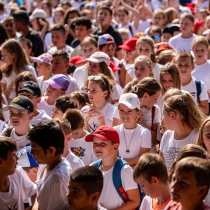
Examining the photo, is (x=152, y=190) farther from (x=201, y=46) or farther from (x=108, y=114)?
(x=201, y=46)

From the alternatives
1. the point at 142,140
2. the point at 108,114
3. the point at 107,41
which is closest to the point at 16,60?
the point at 107,41

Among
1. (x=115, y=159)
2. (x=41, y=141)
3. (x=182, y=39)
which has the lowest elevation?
(x=182, y=39)

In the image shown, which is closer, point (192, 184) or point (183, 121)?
point (192, 184)

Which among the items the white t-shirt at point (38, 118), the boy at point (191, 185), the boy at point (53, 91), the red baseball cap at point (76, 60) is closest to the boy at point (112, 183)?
the boy at point (191, 185)

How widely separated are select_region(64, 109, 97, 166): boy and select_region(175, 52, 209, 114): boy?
2036 mm

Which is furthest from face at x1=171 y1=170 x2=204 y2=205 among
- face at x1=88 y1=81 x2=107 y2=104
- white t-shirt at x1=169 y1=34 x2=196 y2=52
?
white t-shirt at x1=169 y1=34 x2=196 y2=52

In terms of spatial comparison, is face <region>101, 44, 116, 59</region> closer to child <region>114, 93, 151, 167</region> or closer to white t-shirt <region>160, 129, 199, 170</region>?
child <region>114, 93, 151, 167</region>

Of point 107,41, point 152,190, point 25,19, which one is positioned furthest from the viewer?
point 25,19

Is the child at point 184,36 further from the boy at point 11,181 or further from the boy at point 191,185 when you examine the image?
the boy at point 191,185

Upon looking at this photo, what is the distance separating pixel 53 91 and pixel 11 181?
2919 millimetres

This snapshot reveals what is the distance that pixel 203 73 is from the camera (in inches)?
346

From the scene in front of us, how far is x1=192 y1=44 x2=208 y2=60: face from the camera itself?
8.80 m

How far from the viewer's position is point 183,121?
5.72 metres

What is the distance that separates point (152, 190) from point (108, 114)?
101 inches
